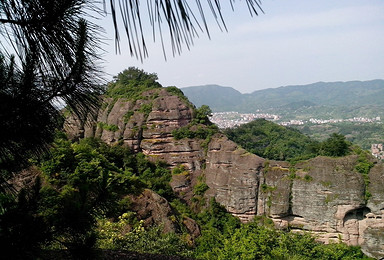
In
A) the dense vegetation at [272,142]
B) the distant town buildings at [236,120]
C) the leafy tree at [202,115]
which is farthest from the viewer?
the distant town buildings at [236,120]

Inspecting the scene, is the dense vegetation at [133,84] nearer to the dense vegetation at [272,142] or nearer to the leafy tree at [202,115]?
the leafy tree at [202,115]

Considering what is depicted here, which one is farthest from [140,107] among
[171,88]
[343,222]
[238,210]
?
[343,222]

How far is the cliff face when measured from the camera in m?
14.4

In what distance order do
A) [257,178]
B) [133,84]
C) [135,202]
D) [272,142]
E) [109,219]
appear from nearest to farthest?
[109,219]
[135,202]
[257,178]
[133,84]
[272,142]

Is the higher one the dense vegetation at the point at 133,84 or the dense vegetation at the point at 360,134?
the dense vegetation at the point at 133,84

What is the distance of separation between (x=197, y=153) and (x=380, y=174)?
9234 mm

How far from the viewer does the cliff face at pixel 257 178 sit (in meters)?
14.4

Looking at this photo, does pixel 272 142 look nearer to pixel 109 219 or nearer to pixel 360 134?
pixel 109 219

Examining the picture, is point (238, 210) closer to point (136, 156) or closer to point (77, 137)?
point (136, 156)

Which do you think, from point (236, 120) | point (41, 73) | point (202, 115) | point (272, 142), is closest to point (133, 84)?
point (202, 115)

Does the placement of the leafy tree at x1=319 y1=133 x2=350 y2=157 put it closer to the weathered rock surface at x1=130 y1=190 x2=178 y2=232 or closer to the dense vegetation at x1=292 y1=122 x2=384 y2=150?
the weathered rock surface at x1=130 y1=190 x2=178 y2=232

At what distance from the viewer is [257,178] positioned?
1622 cm

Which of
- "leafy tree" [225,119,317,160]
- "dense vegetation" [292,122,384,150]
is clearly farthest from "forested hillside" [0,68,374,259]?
"dense vegetation" [292,122,384,150]

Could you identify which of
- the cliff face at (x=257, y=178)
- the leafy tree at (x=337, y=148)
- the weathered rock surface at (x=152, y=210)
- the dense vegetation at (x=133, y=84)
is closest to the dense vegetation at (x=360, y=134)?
the leafy tree at (x=337, y=148)
